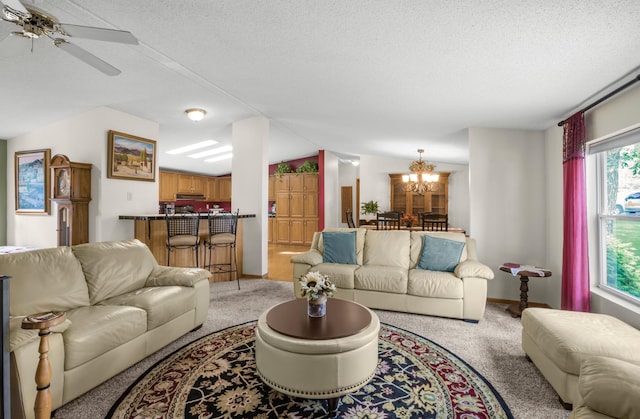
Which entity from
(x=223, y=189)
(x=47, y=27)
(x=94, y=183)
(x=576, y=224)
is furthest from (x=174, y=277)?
(x=223, y=189)

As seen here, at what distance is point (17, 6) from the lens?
170 centimetres

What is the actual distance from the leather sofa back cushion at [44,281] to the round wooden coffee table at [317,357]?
4.97ft

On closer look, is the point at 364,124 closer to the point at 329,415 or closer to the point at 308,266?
the point at 308,266

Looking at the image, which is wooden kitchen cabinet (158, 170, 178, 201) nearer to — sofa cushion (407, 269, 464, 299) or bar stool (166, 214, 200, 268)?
bar stool (166, 214, 200, 268)

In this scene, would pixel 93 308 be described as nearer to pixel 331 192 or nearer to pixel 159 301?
pixel 159 301

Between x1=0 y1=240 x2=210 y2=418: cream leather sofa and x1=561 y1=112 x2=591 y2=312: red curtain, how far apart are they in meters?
3.66

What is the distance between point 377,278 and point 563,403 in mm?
1868

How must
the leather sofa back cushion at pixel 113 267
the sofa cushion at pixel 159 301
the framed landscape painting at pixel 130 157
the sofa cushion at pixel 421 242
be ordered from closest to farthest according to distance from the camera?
the sofa cushion at pixel 159 301 → the leather sofa back cushion at pixel 113 267 → the sofa cushion at pixel 421 242 → the framed landscape painting at pixel 130 157

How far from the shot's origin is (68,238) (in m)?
4.19

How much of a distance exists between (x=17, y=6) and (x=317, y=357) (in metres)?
2.67

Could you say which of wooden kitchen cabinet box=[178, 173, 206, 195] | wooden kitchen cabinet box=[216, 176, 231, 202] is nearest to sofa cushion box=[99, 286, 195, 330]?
wooden kitchen cabinet box=[178, 173, 206, 195]

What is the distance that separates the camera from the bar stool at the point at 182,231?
4.11m

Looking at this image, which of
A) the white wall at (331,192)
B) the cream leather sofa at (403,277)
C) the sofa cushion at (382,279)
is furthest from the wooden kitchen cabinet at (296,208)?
the sofa cushion at (382,279)

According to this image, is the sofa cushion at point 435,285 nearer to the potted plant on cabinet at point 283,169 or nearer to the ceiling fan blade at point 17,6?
the ceiling fan blade at point 17,6
